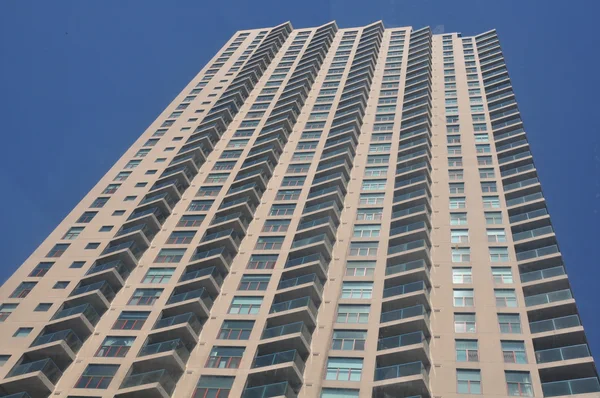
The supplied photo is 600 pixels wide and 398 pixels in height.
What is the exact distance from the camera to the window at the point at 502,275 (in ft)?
141

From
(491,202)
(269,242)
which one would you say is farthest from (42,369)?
(491,202)

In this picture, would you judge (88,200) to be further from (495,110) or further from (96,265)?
(495,110)

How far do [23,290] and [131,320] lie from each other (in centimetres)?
934

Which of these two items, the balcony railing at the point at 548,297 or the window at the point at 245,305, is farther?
the window at the point at 245,305

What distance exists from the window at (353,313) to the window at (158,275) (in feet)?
43.0

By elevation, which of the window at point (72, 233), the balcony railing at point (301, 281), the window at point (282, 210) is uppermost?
the window at point (282, 210)

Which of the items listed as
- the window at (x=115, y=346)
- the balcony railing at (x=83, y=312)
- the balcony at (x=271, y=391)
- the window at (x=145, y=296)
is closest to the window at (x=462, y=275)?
the balcony at (x=271, y=391)

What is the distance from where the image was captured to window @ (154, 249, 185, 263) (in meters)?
48.6

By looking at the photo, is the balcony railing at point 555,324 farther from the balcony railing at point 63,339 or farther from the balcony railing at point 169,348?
the balcony railing at point 63,339

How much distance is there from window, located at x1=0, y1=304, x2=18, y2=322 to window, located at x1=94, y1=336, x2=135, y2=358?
25.7 ft

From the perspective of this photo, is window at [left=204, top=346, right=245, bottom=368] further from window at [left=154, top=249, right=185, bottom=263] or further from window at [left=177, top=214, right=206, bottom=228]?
window at [left=177, top=214, right=206, bottom=228]

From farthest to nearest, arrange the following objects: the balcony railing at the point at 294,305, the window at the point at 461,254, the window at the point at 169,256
Answer: 1. the window at the point at 169,256
2. the window at the point at 461,254
3. the balcony railing at the point at 294,305

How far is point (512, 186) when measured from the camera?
173 ft

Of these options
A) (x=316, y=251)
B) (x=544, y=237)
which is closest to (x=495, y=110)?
(x=544, y=237)
